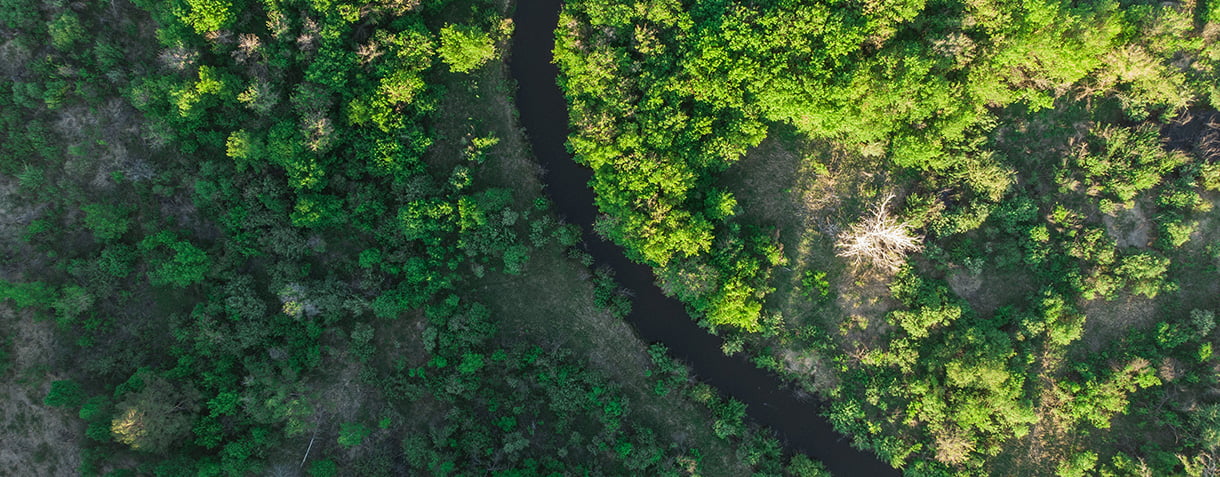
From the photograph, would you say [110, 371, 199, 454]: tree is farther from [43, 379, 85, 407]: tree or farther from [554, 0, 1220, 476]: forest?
[554, 0, 1220, 476]: forest

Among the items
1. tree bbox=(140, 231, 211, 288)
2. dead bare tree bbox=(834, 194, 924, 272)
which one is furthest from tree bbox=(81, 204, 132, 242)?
dead bare tree bbox=(834, 194, 924, 272)

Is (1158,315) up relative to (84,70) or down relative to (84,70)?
up

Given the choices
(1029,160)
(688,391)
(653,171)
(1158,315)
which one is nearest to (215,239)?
(653,171)

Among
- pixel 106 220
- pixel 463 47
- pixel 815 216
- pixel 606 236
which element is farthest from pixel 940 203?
pixel 106 220

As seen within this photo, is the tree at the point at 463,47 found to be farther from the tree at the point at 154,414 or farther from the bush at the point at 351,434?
the tree at the point at 154,414

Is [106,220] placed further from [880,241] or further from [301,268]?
[880,241]

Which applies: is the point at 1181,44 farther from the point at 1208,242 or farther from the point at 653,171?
the point at 653,171
